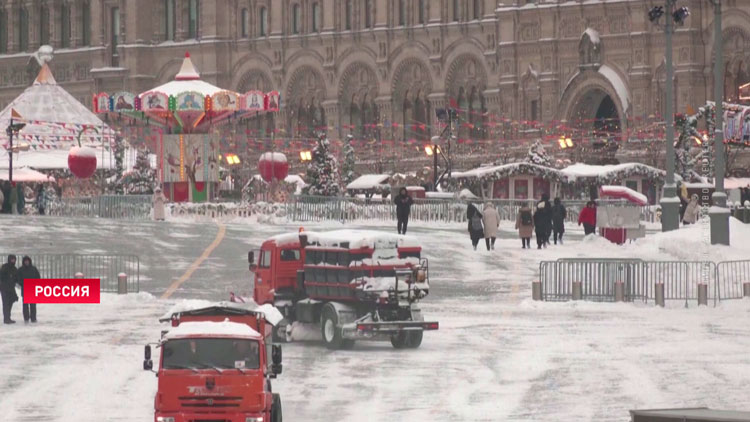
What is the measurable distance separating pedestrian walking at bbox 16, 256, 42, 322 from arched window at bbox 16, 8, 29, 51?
237 feet

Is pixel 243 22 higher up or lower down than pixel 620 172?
higher up

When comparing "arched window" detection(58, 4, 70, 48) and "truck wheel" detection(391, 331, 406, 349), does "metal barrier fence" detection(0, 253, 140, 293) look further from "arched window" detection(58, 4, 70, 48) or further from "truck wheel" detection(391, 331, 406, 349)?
"arched window" detection(58, 4, 70, 48)

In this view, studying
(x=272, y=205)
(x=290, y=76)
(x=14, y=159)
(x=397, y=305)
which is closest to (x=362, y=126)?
(x=290, y=76)

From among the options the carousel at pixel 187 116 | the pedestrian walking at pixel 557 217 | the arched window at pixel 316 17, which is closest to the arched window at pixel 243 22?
the arched window at pixel 316 17

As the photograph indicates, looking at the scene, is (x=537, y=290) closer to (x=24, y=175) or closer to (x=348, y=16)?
(x=24, y=175)

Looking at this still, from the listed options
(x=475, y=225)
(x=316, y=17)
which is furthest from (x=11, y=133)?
(x=475, y=225)

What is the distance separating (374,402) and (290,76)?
2640 inches

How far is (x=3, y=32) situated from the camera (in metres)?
107

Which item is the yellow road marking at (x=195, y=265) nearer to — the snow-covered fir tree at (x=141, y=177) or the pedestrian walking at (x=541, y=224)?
the pedestrian walking at (x=541, y=224)

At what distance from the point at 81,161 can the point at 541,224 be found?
2914 centimetres

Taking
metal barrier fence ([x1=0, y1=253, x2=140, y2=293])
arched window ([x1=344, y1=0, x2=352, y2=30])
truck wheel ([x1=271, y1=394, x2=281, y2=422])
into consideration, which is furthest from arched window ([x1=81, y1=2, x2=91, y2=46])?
truck wheel ([x1=271, y1=394, x2=281, y2=422])

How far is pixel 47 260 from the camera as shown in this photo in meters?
43.7

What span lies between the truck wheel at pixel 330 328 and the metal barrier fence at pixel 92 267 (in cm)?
1081

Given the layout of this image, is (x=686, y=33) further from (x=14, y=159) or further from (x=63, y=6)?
(x=63, y=6)
